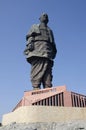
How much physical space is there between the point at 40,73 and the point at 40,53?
0.90 metres

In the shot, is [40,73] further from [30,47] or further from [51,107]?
[51,107]

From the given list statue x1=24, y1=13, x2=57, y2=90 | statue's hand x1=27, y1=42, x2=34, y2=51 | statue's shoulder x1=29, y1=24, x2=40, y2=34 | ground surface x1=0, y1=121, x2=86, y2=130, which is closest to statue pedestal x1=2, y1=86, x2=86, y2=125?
ground surface x1=0, y1=121, x2=86, y2=130

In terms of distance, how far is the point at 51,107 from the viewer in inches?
→ 343

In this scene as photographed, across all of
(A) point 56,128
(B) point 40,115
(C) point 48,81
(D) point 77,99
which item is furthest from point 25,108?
(C) point 48,81

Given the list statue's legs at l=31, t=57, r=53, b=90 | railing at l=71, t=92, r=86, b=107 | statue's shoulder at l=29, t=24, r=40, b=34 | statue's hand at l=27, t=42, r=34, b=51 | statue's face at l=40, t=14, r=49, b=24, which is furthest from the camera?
statue's face at l=40, t=14, r=49, b=24

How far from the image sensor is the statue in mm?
11125

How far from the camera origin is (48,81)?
11.1 m

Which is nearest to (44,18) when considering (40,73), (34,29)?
(34,29)

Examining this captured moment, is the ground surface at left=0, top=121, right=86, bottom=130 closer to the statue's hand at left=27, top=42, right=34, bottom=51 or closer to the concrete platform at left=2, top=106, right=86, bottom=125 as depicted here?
the concrete platform at left=2, top=106, right=86, bottom=125

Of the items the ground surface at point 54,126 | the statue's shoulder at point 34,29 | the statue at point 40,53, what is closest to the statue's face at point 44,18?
the statue at point 40,53

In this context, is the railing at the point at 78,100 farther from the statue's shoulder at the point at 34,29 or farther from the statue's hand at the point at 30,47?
the statue's shoulder at the point at 34,29

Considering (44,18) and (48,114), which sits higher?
(44,18)

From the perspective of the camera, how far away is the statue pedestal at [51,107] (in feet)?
27.8

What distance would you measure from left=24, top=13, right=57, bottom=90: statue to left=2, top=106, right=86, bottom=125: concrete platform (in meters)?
2.39
